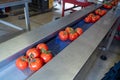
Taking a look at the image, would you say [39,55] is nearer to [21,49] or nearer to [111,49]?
[21,49]

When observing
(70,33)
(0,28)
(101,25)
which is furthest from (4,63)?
(0,28)

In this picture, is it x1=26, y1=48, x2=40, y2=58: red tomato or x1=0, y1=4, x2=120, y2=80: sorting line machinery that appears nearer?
x1=0, y1=4, x2=120, y2=80: sorting line machinery

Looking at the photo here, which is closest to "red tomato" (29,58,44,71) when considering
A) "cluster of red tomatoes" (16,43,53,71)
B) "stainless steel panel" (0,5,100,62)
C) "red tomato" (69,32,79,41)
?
"cluster of red tomatoes" (16,43,53,71)

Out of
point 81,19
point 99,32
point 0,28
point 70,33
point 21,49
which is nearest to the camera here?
point 21,49

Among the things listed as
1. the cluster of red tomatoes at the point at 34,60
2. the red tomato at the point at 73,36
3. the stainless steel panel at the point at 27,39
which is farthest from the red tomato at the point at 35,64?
the red tomato at the point at 73,36

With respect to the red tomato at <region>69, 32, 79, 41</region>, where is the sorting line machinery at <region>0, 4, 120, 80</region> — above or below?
below

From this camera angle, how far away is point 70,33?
1.34 metres

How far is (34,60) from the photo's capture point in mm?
941

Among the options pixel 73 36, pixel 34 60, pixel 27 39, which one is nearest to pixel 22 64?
pixel 34 60

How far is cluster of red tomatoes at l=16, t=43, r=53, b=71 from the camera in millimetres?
918

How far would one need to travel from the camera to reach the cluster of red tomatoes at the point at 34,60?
3.01 ft

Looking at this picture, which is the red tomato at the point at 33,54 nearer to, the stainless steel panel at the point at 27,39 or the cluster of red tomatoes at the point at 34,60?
the cluster of red tomatoes at the point at 34,60

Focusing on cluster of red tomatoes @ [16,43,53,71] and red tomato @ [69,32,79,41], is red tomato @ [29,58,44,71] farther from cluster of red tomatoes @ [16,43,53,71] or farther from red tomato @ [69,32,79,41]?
red tomato @ [69,32,79,41]

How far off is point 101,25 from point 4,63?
3.96 feet
